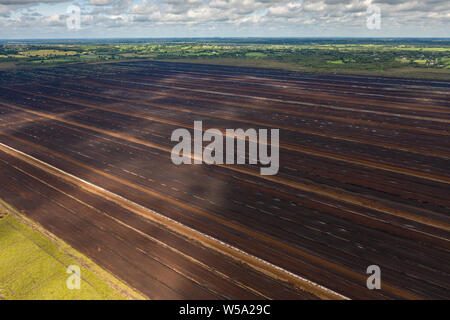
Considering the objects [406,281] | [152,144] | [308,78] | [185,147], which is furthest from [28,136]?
[308,78]

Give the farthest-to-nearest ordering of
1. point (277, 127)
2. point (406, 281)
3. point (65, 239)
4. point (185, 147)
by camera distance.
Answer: point (277, 127) → point (185, 147) → point (65, 239) → point (406, 281)

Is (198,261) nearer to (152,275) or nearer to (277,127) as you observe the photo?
(152,275)

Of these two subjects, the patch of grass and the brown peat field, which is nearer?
the patch of grass

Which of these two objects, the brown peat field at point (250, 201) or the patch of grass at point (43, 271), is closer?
the patch of grass at point (43, 271)

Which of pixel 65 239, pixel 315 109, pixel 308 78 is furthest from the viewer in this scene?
pixel 308 78
